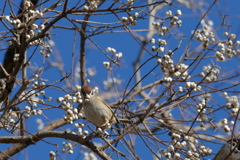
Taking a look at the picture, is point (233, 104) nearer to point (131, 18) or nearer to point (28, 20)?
point (131, 18)

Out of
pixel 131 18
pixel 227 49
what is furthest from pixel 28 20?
pixel 227 49

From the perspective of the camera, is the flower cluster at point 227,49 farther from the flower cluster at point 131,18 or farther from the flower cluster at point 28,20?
the flower cluster at point 28,20

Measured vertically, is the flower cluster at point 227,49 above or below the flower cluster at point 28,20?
below

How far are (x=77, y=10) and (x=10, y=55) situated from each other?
6.46 feet

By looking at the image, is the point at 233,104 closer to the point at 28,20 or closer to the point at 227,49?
the point at 227,49

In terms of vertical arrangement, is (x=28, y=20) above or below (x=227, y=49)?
above

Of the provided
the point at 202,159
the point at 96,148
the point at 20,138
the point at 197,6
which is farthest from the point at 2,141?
the point at 197,6

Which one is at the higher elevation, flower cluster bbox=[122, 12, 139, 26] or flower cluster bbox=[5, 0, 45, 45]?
flower cluster bbox=[5, 0, 45, 45]

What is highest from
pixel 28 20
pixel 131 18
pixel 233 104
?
pixel 28 20

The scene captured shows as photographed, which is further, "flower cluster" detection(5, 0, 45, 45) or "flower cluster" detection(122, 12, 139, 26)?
"flower cluster" detection(122, 12, 139, 26)

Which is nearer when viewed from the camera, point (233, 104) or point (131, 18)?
point (131, 18)

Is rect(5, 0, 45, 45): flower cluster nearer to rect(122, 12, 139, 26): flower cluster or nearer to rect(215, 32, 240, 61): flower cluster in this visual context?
rect(122, 12, 139, 26): flower cluster

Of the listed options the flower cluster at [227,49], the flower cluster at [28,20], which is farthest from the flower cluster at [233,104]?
the flower cluster at [28,20]

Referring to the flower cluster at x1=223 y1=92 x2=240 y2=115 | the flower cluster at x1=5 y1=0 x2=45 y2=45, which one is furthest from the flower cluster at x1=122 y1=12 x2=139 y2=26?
the flower cluster at x1=223 y1=92 x2=240 y2=115
